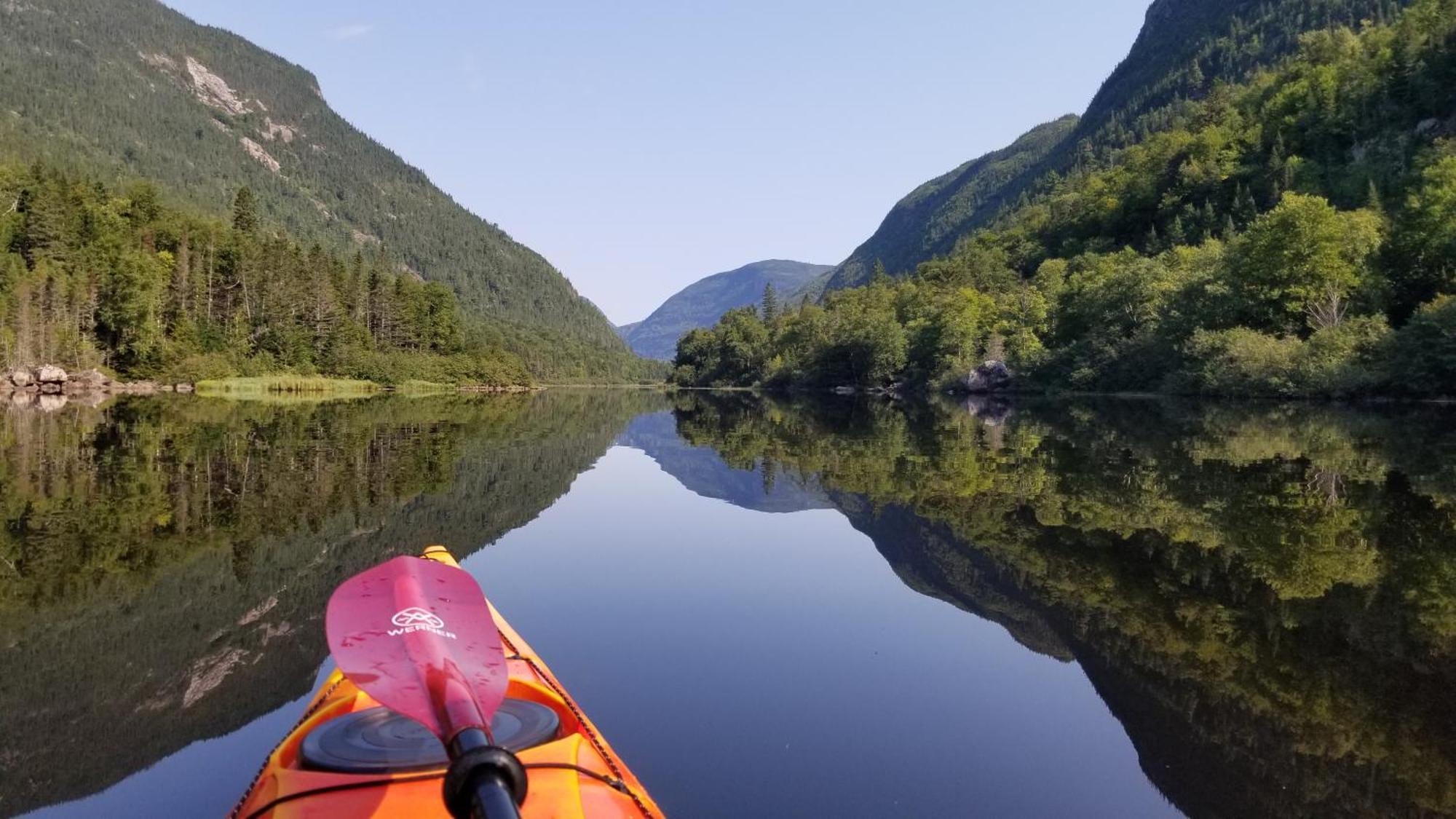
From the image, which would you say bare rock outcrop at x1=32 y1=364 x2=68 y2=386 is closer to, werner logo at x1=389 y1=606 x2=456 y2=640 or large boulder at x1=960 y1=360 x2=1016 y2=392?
werner logo at x1=389 y1=606 x2=456 y2=640

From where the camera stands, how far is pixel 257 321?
219 feet

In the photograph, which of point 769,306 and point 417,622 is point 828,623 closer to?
point 417,622

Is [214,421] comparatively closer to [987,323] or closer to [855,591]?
[855,591]

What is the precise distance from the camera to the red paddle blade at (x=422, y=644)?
115 inches

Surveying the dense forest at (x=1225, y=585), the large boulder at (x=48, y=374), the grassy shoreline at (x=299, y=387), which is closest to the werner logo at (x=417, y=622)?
the dense forest at (x=1225, y=585)

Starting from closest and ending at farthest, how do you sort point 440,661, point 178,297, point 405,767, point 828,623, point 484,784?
point 484,784, point 405,767, point 440,661, point 828,623, point 178,297

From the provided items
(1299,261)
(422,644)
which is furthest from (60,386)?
(1299,261)

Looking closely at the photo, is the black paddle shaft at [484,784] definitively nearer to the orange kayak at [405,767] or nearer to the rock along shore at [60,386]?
the orange kayak at [405,767]

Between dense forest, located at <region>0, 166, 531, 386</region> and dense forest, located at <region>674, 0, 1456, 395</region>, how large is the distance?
4812cm

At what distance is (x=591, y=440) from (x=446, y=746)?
2604cm

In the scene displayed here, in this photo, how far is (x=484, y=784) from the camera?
2.38m

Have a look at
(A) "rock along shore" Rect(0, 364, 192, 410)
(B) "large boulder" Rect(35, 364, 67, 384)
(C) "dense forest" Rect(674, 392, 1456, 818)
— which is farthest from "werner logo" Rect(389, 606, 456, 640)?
(B) "large boulder" Rect(35, 364, 67, 384)

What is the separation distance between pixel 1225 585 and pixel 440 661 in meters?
7.83

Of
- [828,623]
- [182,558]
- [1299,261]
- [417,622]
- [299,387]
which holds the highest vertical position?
[1299,261]
